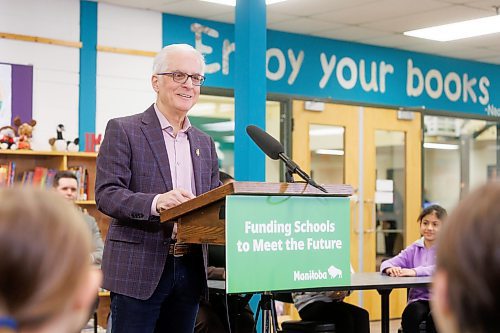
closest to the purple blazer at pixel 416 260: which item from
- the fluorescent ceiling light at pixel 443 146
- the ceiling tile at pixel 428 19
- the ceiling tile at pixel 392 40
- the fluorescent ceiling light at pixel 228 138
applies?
the ceiling tile at pixel 428 19

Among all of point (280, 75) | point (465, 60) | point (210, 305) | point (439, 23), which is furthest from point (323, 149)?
point (210, 305)

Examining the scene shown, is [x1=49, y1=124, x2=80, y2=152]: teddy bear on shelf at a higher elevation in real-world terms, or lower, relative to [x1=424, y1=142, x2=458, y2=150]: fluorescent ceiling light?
lower

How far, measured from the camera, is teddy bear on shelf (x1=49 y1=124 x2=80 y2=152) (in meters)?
6.05

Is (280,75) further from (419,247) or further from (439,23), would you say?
(419,247)

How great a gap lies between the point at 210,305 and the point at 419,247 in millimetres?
1369

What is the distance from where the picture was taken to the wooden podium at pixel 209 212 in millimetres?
2170

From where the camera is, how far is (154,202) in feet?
7.35

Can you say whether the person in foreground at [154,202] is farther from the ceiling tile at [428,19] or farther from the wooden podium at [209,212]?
the ceiling tile at [428,19]

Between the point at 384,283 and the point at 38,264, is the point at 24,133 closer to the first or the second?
the point at 384,283

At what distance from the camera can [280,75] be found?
7582 mm

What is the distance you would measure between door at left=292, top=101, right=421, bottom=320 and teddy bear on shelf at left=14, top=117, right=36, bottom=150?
263 centimetres

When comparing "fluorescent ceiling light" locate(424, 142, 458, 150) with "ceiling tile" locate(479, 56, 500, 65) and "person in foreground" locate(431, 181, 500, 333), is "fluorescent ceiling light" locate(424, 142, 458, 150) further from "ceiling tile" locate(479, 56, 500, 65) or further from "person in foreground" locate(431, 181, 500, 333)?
"person in foreground" locate(431, 181, 500, 333)

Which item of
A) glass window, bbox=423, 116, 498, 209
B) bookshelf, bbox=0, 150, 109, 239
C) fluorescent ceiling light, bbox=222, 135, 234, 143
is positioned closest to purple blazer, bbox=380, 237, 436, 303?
bookshelf, bbox=0, 150, 109, 239

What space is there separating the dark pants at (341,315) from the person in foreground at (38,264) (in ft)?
13.1
